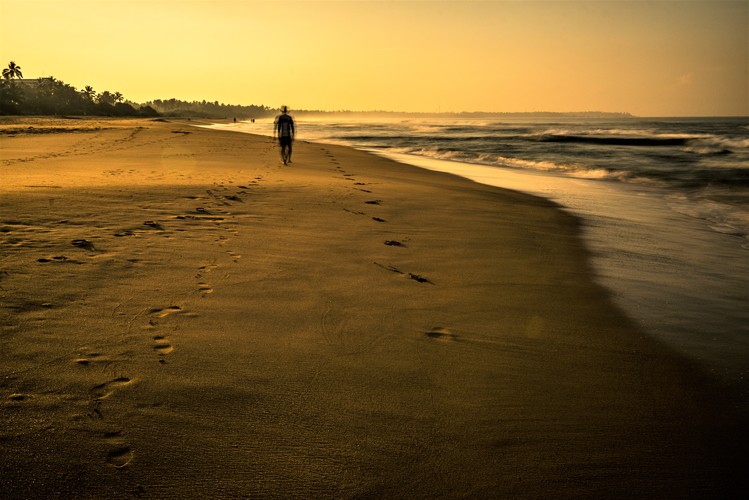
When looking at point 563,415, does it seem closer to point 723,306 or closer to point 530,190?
point 723,306

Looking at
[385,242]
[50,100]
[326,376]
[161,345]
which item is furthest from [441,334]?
[50,100]

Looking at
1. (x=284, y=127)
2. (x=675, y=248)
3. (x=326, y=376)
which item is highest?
(x=284, y=127)

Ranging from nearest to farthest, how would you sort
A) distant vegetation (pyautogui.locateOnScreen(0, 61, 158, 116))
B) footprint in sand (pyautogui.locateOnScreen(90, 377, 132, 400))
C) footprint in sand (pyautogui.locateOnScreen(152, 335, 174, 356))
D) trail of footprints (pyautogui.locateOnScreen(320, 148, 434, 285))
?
footprint in sand (pyautogui.locateOnScreen(90, 377, 132, 400)), footprint in sand (pyautogui.locateOnScreen(152, 335, 174, 356)), trail of footprints (pyautogui.locateOnScreen(320, 148, 434, 285)), distant vegetation (pyautogui.locateOnScreen(0, 61, 158, 116))

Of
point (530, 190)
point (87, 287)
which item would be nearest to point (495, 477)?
point (87, 287)

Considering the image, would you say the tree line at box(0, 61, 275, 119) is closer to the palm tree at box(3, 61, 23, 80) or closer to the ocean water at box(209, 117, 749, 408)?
the palm tree at box(3, 61, 23, 80)

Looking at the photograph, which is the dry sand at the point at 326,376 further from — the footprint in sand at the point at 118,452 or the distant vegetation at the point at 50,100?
the distant vegetation at the point at 50,100

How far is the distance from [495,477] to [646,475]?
759mm

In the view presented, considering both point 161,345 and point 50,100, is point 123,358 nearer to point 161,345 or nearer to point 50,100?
point 161,345

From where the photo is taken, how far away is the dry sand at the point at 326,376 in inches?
90.1

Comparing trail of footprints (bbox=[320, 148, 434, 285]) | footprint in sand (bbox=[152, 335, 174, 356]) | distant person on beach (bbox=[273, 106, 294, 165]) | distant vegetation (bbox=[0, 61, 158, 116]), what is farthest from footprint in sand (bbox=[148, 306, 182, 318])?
distant vegetation (bbox=[0, 61, 158, 116])

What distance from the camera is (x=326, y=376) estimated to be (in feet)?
10.3

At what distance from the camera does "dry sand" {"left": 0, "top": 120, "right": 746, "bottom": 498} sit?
2.29m

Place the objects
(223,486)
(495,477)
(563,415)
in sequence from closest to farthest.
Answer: (223,486), (495,477), (563,415)

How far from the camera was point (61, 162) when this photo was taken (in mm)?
13305
